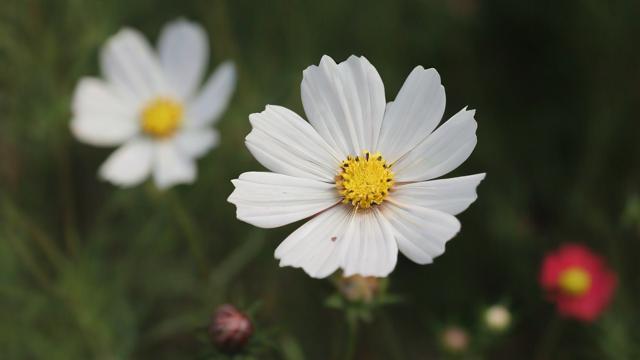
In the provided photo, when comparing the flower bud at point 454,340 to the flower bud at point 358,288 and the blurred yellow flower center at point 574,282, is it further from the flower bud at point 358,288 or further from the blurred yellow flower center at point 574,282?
the flower bud at point 358,288

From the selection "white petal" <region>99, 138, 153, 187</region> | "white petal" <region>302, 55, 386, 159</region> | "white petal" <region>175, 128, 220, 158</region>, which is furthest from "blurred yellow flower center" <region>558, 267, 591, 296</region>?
"white petal" <region>99, 138, 153, 187</region>

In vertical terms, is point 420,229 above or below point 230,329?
above

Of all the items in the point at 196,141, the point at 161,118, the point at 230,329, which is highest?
the point at 161,118

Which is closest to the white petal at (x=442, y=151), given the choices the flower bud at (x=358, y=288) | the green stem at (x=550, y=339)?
the flower bud at (x=358, y=288)

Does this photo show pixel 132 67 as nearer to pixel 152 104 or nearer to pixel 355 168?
pixel 152 104

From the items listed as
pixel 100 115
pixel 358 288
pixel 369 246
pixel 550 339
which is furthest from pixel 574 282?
pixel 100 115

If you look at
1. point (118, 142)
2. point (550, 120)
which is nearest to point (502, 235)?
point (550, 120)

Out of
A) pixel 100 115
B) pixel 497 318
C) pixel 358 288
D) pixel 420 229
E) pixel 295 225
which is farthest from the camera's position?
pixel 100 115

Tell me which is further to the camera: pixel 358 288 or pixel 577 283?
pixel 577 283
